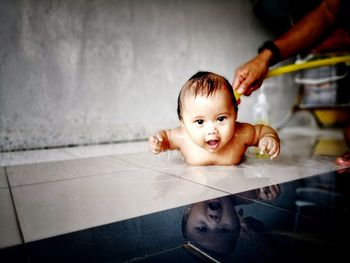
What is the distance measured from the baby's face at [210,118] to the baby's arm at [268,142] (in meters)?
0.13

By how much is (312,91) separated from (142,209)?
8.79 ft

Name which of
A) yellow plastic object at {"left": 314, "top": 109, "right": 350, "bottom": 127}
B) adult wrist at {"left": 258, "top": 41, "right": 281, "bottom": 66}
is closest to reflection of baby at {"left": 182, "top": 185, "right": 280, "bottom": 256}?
adult wrist at {"left": 258, "top": 41, "right": 281, "bottom": 66}

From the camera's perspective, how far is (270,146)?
106 centimetres

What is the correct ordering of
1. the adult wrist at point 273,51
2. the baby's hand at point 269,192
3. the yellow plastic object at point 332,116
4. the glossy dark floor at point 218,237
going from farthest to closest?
the yellow plastic object at point 332,116
the adult wrist at point 273,51
the baby's hand at point 269,192
the glossy dark floor at point 218,237

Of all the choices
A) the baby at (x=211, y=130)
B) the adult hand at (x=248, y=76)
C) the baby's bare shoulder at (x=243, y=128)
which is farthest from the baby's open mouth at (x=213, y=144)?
the adult hand at (x=248, y=76)

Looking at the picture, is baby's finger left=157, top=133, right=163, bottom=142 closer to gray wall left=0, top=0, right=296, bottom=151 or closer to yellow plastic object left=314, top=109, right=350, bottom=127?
gray wall left=0, top=0, right=296, bottom=151

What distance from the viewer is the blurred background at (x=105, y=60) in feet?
5.68

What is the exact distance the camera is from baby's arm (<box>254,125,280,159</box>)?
1055 mm

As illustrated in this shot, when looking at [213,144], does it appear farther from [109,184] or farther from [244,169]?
[109,184]

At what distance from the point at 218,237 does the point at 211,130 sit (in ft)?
1.80

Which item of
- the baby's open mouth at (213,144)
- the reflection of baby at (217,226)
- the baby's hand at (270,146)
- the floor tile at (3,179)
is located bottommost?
the reflection of baby at (217,226)

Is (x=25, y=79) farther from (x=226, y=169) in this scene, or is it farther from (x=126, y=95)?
(x=226, y=169)

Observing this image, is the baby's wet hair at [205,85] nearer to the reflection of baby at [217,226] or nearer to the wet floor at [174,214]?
the wet floor at [174,214]

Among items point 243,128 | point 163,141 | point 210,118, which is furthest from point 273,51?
point 163,141
